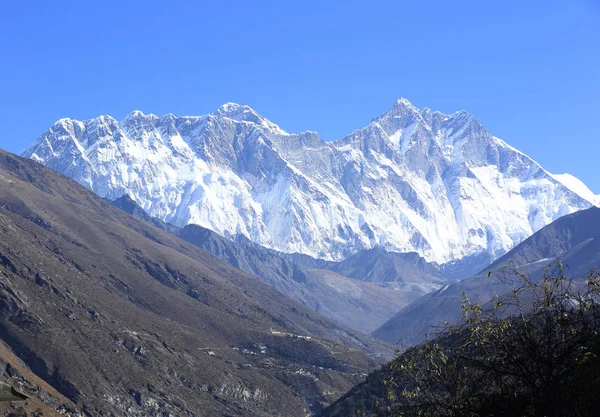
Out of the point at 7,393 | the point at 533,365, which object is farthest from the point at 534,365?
the point at 7,393

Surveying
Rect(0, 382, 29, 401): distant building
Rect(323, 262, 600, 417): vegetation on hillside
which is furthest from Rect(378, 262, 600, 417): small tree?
Rect(0, 382, 29, 401): distant building

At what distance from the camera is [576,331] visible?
85.0 ft

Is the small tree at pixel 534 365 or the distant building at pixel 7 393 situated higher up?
the small tree at pixel 534 365

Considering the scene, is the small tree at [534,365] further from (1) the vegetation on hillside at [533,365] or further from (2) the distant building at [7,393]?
(2) the distant building at [7,393]

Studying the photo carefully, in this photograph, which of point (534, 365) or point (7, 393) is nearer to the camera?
point (7, 393)

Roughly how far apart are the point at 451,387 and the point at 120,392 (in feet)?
578

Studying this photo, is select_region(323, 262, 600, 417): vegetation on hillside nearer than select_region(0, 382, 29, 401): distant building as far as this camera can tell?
No

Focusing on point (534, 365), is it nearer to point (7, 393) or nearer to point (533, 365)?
point (533, 365)

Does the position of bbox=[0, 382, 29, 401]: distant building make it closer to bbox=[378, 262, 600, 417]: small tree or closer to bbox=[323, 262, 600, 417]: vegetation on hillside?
bbox=[323, 262, 600, 417]: vegetation on hillside

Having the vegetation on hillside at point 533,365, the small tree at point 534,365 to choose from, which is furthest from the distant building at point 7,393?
the small tree at point 534,365

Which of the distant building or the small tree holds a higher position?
the small tree

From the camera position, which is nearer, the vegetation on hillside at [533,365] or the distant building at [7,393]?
the distant building at [7,393]

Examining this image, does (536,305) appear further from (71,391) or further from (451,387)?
(71,391)

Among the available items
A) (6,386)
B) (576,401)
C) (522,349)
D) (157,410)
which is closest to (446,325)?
(522,349)
